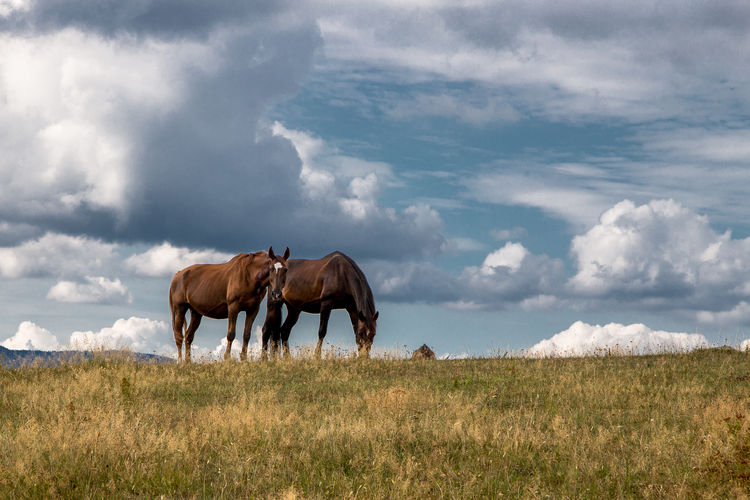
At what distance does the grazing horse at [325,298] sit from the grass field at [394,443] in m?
6.80

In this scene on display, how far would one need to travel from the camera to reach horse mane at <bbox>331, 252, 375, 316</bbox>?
1998cm

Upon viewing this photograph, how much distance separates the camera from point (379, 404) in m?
10.7

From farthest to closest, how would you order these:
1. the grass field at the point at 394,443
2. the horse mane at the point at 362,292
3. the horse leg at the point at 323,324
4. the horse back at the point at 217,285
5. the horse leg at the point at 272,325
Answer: the horse leg at the point at 272,325 → the horse leg at the point at 323,324 → the horse mane at the point at 362,292 → the horse back at the point at 217,285 → the grass field at the point at 394,443

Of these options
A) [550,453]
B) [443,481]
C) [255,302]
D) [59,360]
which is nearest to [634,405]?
[550,453]

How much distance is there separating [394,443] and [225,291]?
13.5 meters

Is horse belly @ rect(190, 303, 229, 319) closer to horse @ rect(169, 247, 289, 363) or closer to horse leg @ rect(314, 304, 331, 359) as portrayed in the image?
horse @ rect(169, 247, 289, 363)

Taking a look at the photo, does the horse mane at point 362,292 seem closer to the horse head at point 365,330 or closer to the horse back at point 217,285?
the horse head at point 365,330

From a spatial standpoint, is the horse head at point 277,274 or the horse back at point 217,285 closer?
the horse head at point 277,274

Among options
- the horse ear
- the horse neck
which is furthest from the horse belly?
the horse neck

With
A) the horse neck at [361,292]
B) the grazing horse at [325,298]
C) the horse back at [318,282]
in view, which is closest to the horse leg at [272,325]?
the grazing horse at [325,298]

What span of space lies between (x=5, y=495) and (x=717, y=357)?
689 inches

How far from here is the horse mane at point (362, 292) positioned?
787 inches

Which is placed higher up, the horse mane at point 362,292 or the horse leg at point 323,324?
the horse mane at point 362,292

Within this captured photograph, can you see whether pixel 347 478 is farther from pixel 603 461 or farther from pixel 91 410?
pixel 91 410
